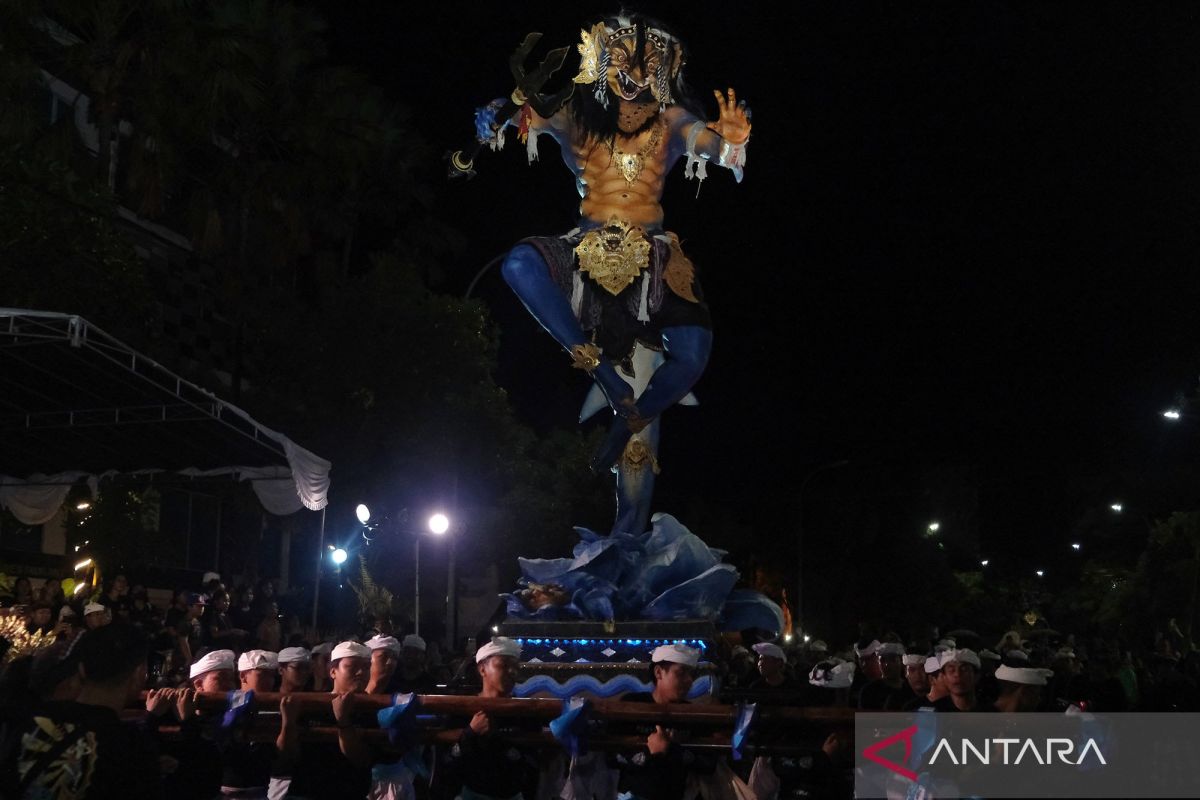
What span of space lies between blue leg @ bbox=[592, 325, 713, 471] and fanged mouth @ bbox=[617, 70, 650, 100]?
183 centimetres

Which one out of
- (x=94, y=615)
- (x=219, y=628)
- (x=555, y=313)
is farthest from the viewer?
(x=219, y=628)

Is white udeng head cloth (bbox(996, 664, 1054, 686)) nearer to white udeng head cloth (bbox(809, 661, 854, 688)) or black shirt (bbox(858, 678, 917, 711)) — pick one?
black shirt (bbox(858, 678, 917, 711))

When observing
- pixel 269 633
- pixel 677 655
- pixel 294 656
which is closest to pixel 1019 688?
pixel 677 655

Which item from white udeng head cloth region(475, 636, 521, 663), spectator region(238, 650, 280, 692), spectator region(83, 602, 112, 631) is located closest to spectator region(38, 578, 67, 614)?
spectator region(83, 602, 112, 631)

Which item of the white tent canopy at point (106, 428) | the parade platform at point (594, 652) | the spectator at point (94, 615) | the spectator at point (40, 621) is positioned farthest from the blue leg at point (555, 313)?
the spectator at point (40, 621)

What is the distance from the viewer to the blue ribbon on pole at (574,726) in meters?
5.62

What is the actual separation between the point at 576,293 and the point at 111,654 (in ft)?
18.3

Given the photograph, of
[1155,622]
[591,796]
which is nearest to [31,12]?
[591,796]

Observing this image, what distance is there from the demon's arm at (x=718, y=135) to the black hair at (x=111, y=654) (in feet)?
20.5

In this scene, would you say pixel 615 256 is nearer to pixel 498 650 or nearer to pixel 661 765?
pixel 498 650

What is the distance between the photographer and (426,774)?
734 centimetres

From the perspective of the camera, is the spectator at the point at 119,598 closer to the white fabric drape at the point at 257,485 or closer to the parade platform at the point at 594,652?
the white fabric drape at the point at 257,485

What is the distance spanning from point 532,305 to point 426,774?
3.81 metres

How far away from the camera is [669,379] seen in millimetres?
9656
